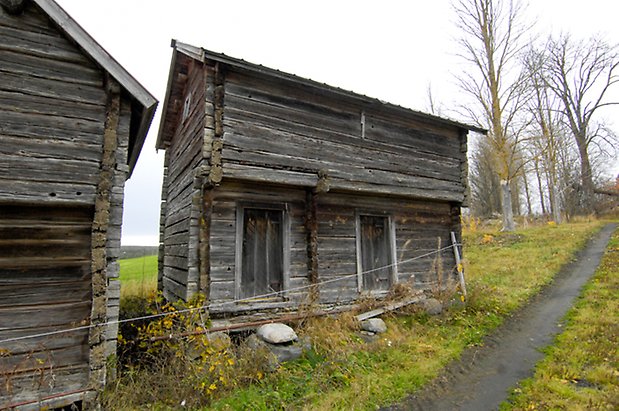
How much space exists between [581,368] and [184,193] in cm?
940

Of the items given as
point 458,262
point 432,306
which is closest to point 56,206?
point 432,306

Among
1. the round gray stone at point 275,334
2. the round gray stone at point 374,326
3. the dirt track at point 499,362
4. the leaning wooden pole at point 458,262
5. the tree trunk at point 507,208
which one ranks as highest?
the tree trunk at point 507,208

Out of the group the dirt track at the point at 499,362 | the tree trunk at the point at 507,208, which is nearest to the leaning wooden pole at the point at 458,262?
the dirt track at the point at 499,362

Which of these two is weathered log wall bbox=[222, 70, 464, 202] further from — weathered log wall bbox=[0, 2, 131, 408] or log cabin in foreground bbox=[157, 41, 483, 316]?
weathered log wall bbox=[0, 2, 131, 408]

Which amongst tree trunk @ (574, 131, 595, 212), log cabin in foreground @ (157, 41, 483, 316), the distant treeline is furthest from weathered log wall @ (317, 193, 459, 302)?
the distant treeline

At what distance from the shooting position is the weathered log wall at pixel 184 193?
7.27 m

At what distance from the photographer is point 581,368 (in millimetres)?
Result: 6207

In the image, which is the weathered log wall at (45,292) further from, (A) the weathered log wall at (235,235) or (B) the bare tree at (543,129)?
(B) the bare tree at (543,129)

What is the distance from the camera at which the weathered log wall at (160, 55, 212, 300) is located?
23.9 feet

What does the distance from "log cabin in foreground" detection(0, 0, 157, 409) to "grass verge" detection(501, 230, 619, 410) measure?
6.79 meters

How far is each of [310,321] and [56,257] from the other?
5.06 metres

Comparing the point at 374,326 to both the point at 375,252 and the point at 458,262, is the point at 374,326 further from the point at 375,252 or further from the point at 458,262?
the point at 458,262

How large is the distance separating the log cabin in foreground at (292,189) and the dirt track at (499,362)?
8.84 ft

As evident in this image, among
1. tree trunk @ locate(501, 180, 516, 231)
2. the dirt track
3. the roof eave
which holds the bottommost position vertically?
the dirt track
